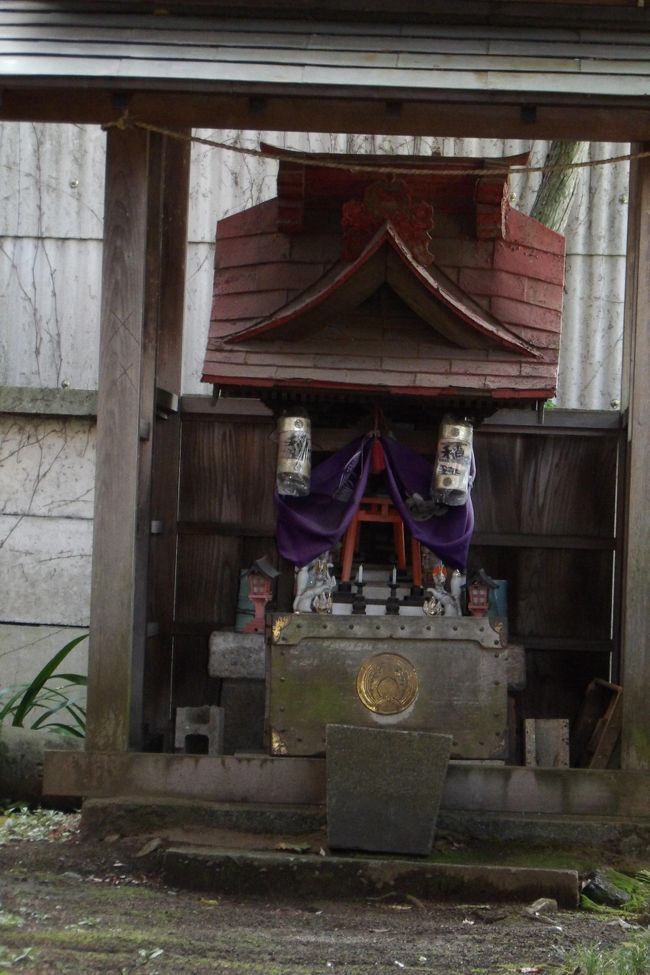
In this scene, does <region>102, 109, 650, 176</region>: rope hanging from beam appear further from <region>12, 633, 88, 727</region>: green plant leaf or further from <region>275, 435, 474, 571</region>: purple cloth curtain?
<region>12, 633, 88, 727</region>: green plant leaf

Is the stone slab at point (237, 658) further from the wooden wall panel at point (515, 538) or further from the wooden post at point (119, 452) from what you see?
the wooden post at point (119, 452)

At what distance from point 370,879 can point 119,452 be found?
2421mm

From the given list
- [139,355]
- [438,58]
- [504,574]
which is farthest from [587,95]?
[504,574]

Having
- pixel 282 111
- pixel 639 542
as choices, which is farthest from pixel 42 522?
pixel 639 542

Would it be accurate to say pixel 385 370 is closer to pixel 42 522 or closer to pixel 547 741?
pixel 547 741

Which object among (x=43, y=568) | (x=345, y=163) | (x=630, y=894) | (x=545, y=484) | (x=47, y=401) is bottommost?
(x=630, y=894)

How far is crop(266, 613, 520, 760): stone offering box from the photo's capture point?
6.04 meters

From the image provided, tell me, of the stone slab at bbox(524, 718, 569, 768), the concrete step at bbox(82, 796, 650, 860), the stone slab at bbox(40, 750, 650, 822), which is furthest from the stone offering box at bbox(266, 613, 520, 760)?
the stone slab at bbox(524, 718, 569, 768)

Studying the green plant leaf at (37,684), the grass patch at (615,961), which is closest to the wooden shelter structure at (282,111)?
the green plant leaf at (37,684)

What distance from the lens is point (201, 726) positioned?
6520 mm

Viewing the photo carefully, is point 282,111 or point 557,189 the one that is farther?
point 557,189

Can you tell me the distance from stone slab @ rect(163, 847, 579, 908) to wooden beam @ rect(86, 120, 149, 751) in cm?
102

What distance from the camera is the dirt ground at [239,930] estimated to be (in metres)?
4.13

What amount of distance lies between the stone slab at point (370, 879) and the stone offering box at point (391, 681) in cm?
83
